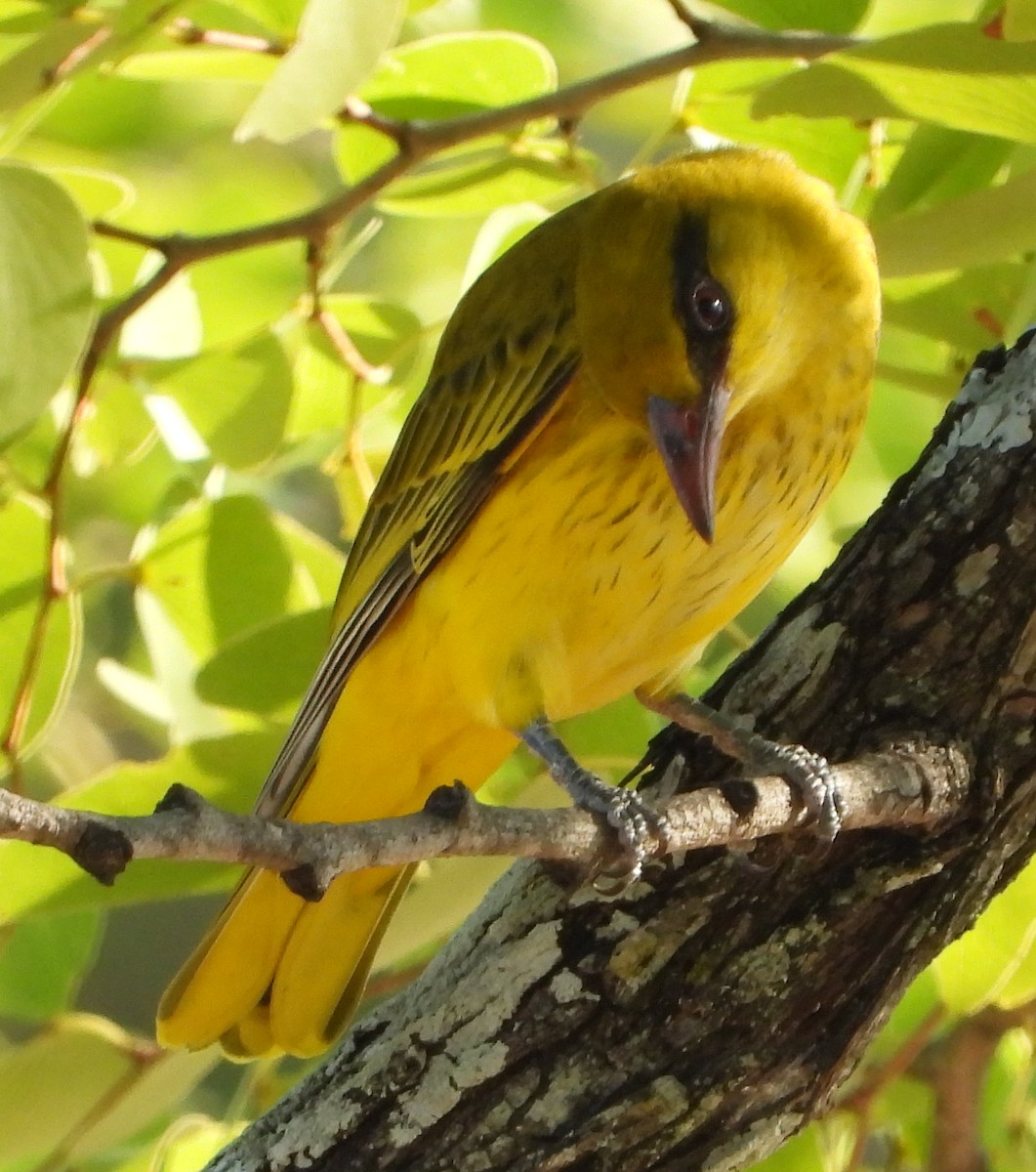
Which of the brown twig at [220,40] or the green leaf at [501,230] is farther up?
the brown twig at [220,40]

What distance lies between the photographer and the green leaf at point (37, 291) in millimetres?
1317

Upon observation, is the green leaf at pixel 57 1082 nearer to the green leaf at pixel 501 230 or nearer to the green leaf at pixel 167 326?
the green leaf at pixel 167 326

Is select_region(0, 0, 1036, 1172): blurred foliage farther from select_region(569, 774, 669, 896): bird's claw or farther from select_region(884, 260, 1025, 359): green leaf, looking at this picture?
select_region(569, 774, 669, 896): bird's claw

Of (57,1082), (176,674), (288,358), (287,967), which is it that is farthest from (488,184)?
(57,1082)

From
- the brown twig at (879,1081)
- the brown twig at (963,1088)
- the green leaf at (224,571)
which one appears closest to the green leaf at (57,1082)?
the green leaf at (224,571)

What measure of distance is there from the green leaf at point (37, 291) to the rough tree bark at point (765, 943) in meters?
0.67

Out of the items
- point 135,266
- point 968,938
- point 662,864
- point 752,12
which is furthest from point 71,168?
point 968,938

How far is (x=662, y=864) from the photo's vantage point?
157 centimetres

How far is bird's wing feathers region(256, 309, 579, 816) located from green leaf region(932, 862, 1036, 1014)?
0.64 meters

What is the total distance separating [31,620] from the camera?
1.71 m

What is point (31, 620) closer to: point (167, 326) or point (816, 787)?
point (167, 326)

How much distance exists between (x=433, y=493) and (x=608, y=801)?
44 cm

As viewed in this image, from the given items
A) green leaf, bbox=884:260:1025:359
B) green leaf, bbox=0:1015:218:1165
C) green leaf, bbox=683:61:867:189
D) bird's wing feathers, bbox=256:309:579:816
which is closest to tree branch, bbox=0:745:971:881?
bird's wing feathers, bbox=256:309:579:816

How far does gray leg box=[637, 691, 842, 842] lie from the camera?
1.43m
